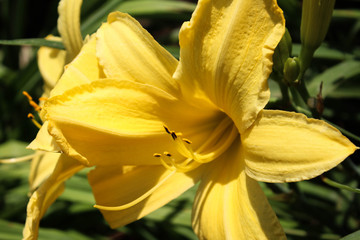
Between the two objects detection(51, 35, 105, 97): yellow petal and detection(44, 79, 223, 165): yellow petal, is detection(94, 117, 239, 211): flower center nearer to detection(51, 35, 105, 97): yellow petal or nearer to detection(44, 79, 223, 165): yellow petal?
detection(44, 79, 223, 165): yellow petal

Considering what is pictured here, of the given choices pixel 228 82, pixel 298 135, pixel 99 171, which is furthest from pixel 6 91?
pixel 298 135

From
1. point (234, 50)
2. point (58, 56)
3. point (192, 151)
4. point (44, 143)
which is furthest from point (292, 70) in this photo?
point (58, 56)

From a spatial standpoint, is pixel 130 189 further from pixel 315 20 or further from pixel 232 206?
pixel 315 20

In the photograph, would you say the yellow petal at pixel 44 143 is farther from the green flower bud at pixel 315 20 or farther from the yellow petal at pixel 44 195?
the green flower bud at pixel 315 20

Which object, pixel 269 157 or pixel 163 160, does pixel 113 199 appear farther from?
pixel 269 157

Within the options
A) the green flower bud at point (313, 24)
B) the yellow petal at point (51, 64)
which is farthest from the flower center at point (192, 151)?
the yellow petal at point (51, 64)

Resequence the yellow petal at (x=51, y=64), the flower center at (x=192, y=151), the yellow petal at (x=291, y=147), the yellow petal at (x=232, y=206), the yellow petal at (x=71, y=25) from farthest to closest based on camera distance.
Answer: the yellow petal at (x=51, y=64) < the yellow petal at (x=71, y=25) < the flower center at (x=192, y=151) < the yellow petal at (x=232, y=206) < the yellow petal at (x=291, y=147)
